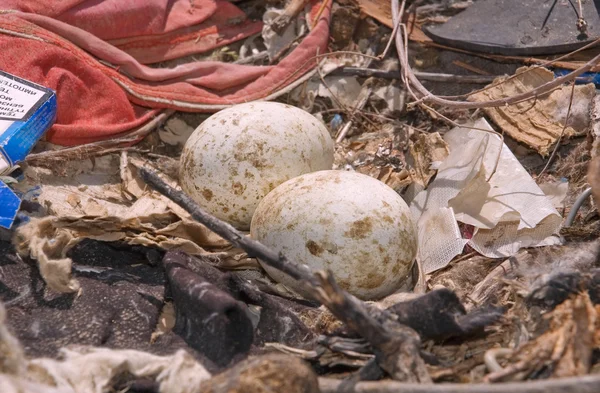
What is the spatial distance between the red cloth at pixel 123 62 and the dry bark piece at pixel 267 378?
1.63m

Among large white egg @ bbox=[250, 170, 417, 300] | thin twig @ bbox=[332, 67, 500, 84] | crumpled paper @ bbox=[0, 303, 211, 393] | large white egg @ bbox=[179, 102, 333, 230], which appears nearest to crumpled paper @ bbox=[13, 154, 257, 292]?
large white egg @ bbox=[179, 102, 333, 230]

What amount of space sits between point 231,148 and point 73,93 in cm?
89

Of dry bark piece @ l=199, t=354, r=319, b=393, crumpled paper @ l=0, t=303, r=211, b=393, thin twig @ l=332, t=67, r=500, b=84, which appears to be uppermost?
thin twig @ l=332, t=67, r=500, b=84

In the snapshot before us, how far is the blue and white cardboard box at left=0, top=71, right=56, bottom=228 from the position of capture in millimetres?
2320

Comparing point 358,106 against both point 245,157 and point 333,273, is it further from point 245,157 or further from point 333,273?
point 333,273

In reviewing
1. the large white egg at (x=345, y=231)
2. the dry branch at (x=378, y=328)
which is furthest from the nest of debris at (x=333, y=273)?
the large white egg at (x=345, y=231)

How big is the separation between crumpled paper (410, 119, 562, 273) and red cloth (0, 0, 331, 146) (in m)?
0.96

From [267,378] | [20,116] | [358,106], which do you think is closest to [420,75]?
[358,106]

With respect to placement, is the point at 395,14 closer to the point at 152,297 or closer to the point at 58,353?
the point at 152,297

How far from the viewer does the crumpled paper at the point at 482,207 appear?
238 cm

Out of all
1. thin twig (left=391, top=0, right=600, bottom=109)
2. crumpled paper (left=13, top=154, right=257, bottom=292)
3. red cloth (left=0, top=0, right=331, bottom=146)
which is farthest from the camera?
red cloth (left=0, top=0, right=331, bottom=146)

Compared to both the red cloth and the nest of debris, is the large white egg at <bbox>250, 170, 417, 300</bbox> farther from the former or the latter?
the red cloth

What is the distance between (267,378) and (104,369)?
0.44 meters

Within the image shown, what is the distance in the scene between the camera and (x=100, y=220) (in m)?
2.17
